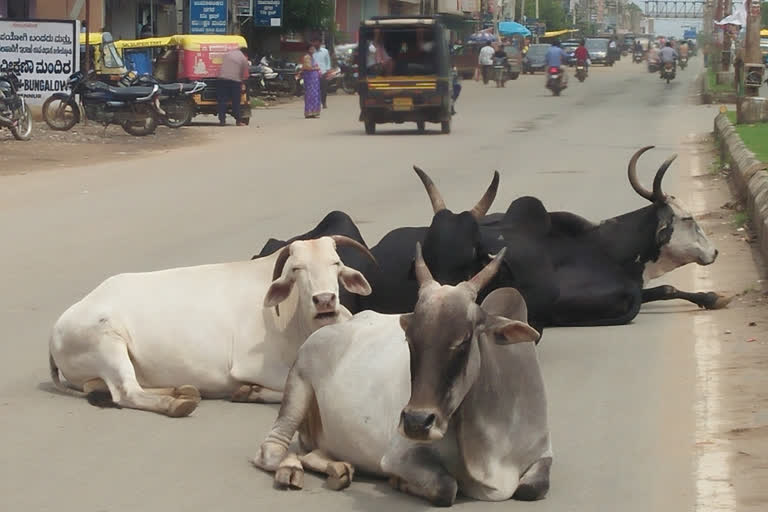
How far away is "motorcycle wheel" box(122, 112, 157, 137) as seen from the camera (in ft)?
88.7

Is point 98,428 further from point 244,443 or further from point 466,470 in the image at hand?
point 466,470

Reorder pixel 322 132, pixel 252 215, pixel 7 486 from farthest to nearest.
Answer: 1. pixel 322 132
2. pixel 252 215
3. pixel 7 486

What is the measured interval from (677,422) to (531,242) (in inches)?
73.3

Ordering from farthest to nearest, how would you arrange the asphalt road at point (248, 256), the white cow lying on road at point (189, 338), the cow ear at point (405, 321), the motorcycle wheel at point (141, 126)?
the motorcycle wheel at point (141, 126), the white cow lying on road at point (189, 338), the asphalt road at point (248, 256), the cow ear at point (405, 321)

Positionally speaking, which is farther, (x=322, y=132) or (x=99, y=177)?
(x=322, y=132)

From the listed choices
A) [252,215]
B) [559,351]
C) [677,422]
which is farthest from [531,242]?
[252,215]

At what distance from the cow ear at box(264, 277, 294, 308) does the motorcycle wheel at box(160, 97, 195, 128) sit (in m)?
22.3

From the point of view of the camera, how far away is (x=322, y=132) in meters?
30.0

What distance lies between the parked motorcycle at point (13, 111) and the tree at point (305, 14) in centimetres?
2396

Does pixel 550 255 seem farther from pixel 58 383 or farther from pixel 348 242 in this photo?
pixel 58 383

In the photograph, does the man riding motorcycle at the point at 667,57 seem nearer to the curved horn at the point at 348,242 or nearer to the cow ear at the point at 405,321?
the curved horn at the point at 348,242

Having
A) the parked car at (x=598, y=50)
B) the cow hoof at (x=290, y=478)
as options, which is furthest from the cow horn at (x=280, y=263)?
the parked car at (x=598, y=50)

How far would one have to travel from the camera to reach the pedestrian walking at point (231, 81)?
30219 mm

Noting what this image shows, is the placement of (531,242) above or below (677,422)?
above
